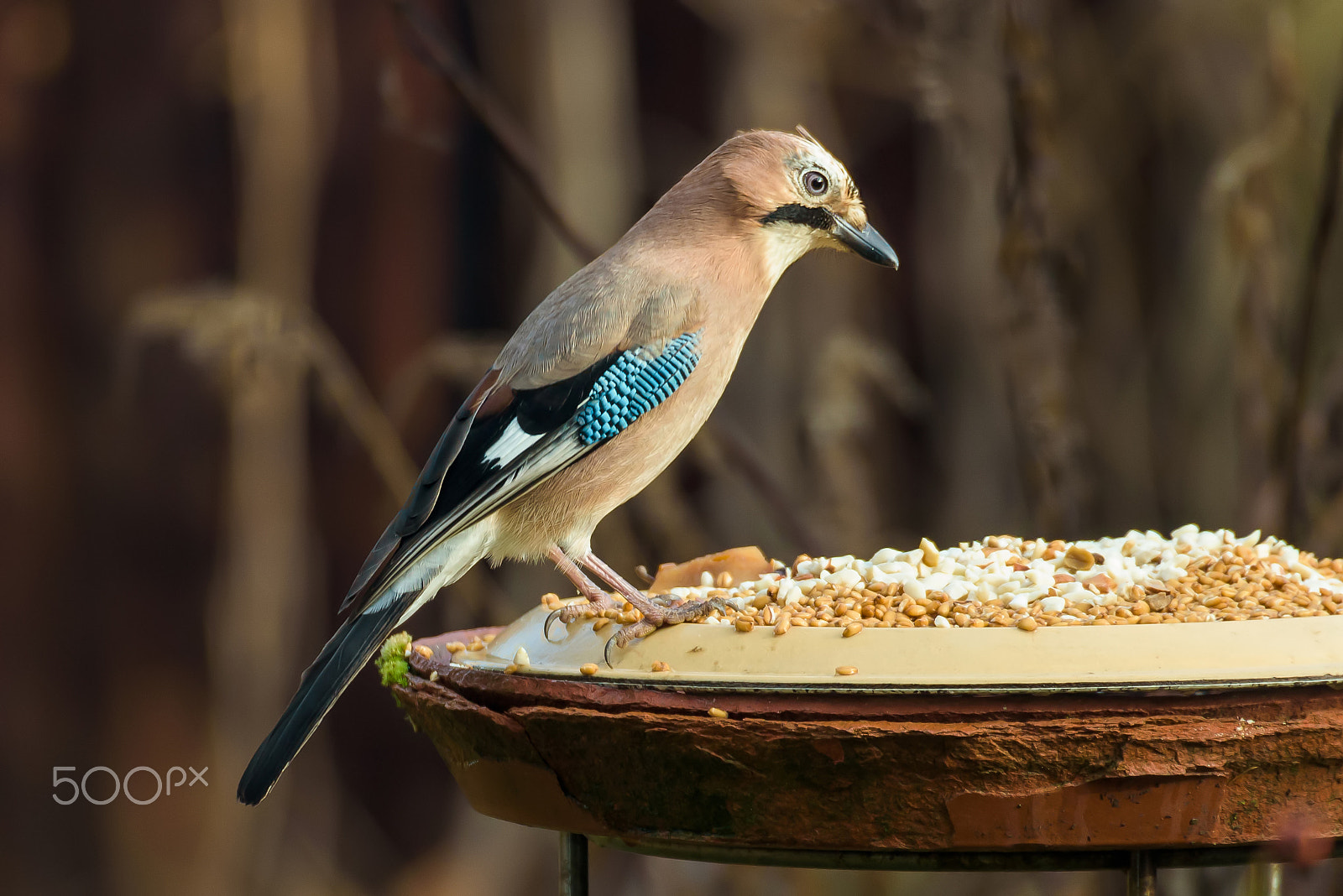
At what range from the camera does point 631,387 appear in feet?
8.43

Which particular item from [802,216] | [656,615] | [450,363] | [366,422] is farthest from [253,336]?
[656,615]

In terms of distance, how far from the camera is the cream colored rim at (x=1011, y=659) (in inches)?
63.8

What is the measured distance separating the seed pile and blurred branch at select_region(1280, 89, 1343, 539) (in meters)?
1.27

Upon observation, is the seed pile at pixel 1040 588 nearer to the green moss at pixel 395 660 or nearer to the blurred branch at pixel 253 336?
the green moss at pixel 395 660

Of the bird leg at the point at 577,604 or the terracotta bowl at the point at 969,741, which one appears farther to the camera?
the bird leg at the point at 577,604

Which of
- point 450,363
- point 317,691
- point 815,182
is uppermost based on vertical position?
point 815,182

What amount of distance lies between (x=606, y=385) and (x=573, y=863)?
86cm

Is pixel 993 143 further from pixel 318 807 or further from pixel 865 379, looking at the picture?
pixel 318 807

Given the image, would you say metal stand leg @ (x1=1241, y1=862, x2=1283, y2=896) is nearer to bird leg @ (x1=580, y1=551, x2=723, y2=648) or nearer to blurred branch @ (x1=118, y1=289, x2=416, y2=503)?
bird leg @ (x1=580, y1=551, x2=723, y2=648)

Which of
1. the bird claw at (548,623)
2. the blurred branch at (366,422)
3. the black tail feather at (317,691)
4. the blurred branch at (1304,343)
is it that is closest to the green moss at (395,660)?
the black tail feather at (317,691)

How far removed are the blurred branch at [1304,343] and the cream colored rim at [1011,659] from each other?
5.89 feet

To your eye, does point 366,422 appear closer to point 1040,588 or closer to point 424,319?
point 424,319

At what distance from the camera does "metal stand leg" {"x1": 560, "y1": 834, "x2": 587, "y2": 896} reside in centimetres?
206

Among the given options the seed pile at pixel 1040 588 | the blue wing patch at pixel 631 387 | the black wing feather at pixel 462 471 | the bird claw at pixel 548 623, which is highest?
the blue wing patch at pixel 631 387
